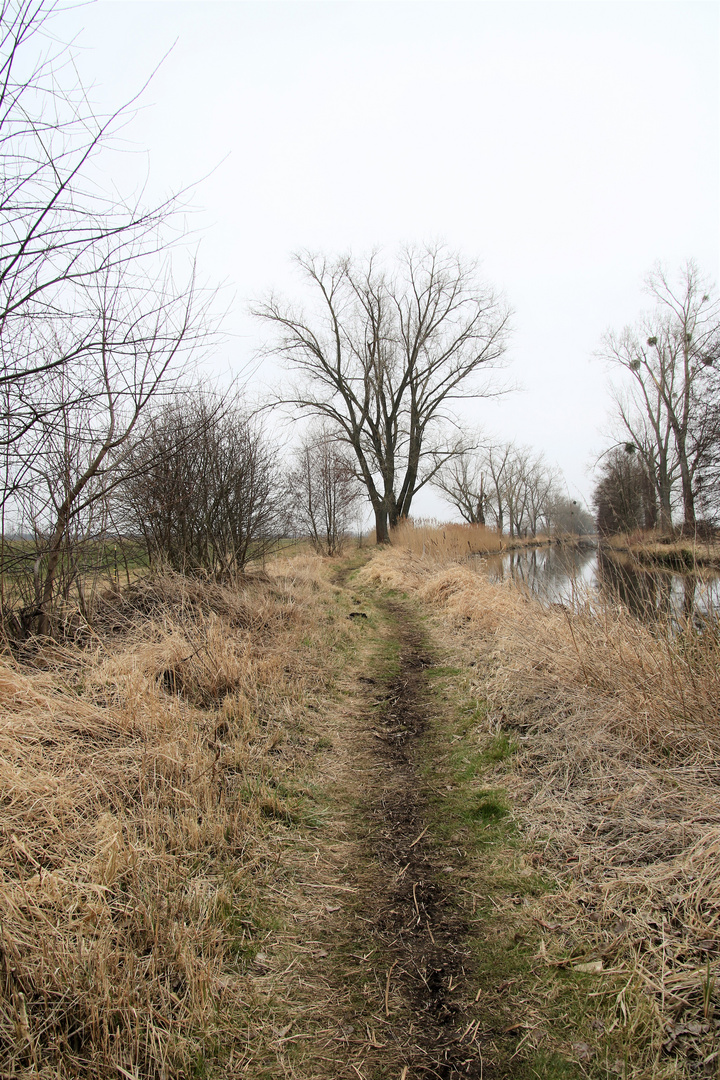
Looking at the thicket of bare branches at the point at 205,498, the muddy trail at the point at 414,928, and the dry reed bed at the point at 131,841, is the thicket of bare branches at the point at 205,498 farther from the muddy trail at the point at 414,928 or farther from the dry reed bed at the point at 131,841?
the muddy trail at the point at 414,928

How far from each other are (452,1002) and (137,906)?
1.30 metres

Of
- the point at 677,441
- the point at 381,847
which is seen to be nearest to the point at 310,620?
the point at 381,847

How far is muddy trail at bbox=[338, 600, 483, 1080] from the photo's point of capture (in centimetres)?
186

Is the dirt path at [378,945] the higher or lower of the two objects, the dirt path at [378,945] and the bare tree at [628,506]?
the lower

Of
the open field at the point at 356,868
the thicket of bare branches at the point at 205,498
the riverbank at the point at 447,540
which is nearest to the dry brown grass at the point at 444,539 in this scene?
the riverbank at the point at 447,540

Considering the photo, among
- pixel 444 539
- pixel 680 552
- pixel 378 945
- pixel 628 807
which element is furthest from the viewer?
pixel 444 539

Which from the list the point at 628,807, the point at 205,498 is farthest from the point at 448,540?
the point at 628,807

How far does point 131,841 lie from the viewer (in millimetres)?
2469

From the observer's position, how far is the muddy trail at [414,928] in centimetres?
186

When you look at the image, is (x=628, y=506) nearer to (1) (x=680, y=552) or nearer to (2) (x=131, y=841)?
(1) (x=680, y=552)

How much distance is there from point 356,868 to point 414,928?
1.73ft

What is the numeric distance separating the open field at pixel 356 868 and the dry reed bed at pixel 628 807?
12 millimetres

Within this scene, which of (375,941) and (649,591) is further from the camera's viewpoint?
(649,591)

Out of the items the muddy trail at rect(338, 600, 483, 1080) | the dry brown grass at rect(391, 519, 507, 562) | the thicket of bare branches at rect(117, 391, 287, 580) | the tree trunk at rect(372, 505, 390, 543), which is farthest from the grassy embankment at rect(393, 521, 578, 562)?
the muddy trail at rect(338, 600, 483, 1080)
